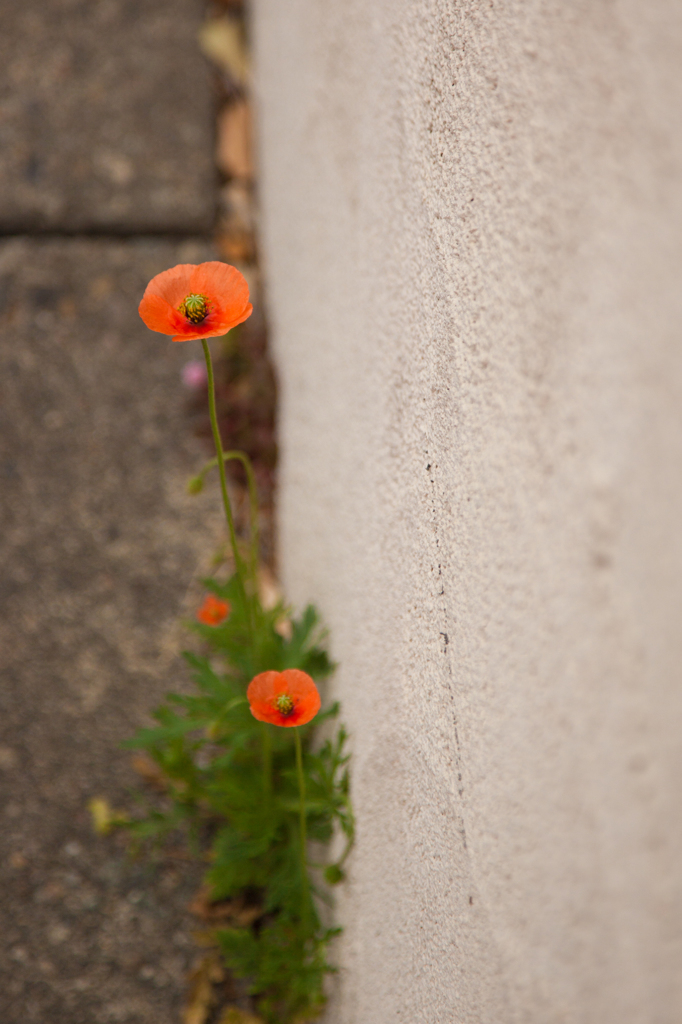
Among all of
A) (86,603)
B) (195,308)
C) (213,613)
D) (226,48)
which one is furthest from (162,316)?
(226,48)

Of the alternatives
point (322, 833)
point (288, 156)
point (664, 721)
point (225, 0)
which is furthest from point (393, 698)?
point (225, 0)

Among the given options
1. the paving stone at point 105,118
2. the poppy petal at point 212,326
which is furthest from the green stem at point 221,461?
the paving stone at point 105,118

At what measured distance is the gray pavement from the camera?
1699mm

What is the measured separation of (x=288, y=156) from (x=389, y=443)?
1.43m

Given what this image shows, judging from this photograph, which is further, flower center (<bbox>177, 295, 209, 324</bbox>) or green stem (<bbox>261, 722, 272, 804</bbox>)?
green stem (<bbox>261, 722, 272, 804</bbox>)

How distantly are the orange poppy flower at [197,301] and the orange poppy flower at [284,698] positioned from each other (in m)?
0.48

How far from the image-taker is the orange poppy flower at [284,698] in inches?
40.4

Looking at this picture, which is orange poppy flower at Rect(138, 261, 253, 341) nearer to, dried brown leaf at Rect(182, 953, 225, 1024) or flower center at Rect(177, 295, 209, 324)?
flower center at Rect(177, 295, 209, 324)

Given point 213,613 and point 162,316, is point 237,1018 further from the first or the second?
point 162,316

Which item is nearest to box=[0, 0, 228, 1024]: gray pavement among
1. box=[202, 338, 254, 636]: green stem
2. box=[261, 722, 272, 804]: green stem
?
box=[261, 722, 272, 804]: green stem

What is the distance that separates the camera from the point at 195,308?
914 mm

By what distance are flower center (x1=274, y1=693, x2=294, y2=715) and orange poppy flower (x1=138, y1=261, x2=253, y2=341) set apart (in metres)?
0.50

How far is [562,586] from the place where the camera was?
2.02 feet

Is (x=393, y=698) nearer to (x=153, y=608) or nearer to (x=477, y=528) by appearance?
(x=477, y=528)
